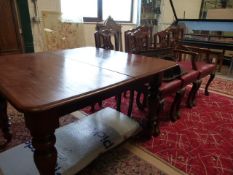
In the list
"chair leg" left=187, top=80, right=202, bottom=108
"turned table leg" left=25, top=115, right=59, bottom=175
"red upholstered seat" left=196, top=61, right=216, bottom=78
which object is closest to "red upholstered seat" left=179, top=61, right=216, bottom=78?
"red upholstered seat" left=196, top=61, right=216, bottom=78

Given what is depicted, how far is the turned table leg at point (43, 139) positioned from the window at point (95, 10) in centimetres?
275

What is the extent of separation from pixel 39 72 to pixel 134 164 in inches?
35.6

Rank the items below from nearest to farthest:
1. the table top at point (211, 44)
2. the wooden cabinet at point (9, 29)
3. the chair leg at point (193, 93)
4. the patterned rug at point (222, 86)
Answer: the chair leg at point (193, 93) < the wooden cabinet at point (9, 29) < the patterned rug at point (222, 86) < the table top at point (211, 44)

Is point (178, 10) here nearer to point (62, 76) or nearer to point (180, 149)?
point (180, 149)

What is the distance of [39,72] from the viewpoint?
1094 millimetres

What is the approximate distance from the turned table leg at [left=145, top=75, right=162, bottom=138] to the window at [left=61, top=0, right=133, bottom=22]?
2.32 meters

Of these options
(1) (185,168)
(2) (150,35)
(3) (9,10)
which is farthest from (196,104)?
(3) (9,10)

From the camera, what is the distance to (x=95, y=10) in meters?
3.85

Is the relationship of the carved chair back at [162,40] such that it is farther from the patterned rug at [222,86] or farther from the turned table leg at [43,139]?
the turned table leg at [43,139]

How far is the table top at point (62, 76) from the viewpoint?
0.78 meters

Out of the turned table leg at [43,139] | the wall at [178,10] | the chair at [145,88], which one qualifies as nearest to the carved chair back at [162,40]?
the chair at [145,88]

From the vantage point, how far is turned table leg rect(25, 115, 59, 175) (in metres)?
0.76

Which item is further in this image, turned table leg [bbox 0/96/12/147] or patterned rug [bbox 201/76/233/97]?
patterned rug [bbox 201/76/233/97]

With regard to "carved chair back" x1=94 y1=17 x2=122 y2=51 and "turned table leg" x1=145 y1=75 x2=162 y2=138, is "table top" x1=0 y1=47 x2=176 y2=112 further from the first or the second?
"carved chair back" x1=94 y1=17 x2=122 y2=51
